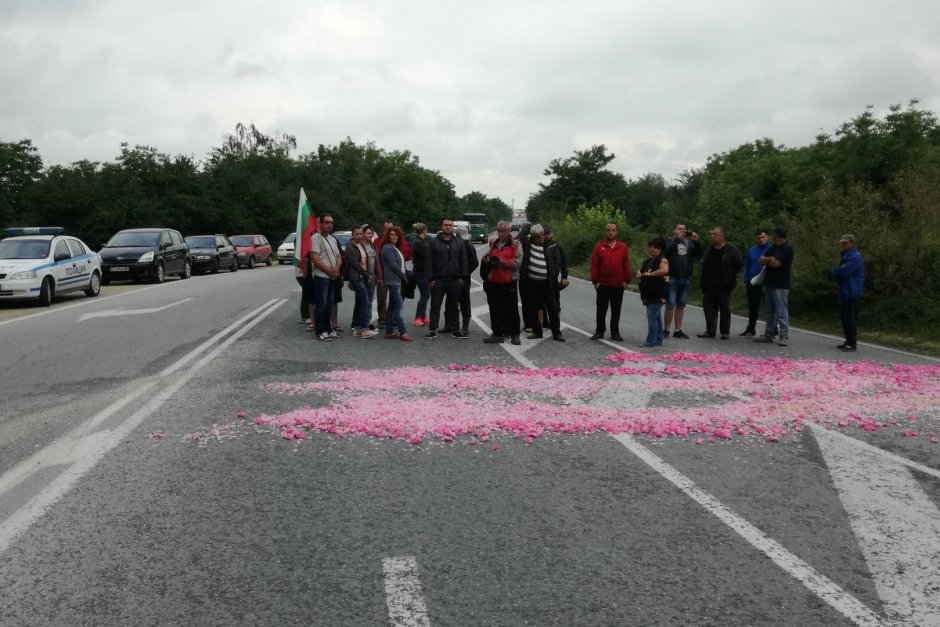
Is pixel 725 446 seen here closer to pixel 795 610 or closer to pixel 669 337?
pixel 795 610

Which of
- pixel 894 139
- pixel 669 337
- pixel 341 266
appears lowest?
pixel 669 337

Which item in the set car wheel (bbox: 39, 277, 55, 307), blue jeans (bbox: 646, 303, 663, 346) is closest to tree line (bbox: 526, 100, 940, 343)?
blue jeans (bbox: 646, 303, 663, 346)

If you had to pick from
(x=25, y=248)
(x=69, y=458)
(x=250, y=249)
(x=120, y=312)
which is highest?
(x=25, y=248)

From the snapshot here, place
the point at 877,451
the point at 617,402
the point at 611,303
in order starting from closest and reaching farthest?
the point at 877,451
the point at 617,402
the point at 611,303

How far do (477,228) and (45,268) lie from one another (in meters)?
67.6

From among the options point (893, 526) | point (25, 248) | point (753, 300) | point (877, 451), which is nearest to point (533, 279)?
point (753, 300)

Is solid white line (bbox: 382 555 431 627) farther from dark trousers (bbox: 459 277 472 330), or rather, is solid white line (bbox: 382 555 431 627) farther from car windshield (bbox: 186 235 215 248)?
car windshield (bbox: 186 235 215 248)

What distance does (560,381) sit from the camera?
29.0 ft

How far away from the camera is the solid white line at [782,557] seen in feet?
11.1

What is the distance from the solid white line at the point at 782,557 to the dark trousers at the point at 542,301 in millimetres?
7225

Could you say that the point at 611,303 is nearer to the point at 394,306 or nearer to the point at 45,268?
the point at 394,306

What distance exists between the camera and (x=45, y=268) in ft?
59.8

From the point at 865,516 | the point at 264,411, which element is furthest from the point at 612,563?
the point at 264,411

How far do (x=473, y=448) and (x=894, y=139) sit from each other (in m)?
35.5
